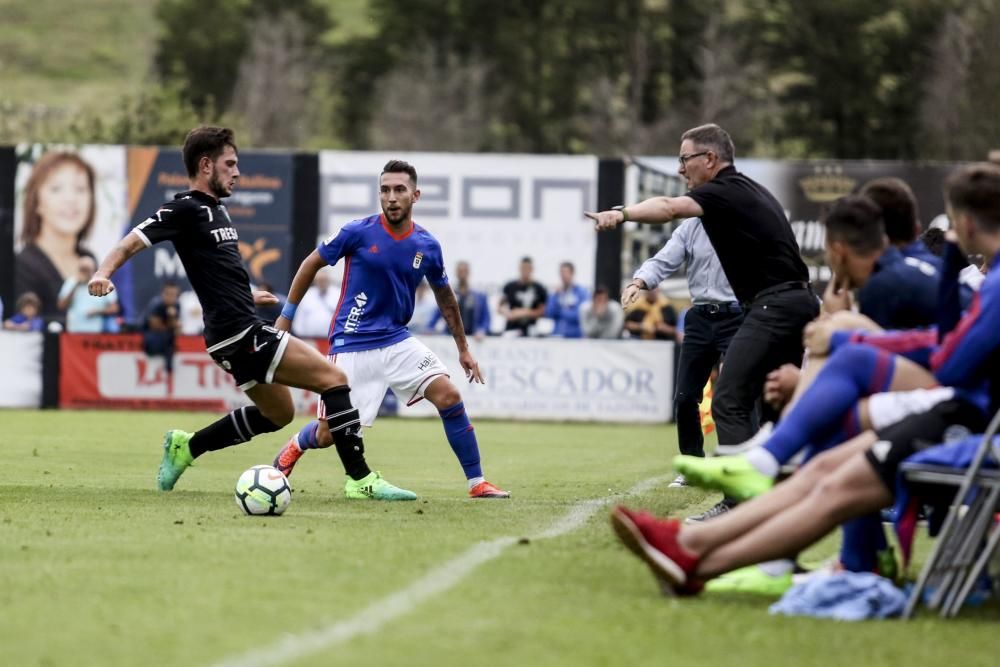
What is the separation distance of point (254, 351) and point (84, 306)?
1633 cm

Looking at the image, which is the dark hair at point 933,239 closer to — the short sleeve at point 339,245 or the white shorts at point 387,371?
the white shorts at point 387,371

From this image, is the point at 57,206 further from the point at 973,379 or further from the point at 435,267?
the point at 973,379

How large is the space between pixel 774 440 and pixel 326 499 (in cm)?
480

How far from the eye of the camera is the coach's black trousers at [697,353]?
489 inches

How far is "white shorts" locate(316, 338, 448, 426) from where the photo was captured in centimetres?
1126

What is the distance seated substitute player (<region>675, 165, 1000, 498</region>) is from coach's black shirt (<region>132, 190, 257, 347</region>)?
14.3 ft

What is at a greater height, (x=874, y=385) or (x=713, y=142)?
(x=713, y=142)

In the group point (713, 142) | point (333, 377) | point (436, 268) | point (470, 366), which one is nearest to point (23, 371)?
point (436, 268)

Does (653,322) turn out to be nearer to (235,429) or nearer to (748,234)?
(235,429)

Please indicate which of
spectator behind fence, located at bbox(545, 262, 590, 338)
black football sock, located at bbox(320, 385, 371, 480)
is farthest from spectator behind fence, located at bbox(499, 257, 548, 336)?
black football sock, located at bbox(320, 385, 371, 480)

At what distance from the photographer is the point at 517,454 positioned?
16500 millimetres

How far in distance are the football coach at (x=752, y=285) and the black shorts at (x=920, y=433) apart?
2.79m

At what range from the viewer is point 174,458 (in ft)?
36.5

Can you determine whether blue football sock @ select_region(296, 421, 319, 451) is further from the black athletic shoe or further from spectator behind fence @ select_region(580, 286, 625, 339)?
spectator behind fence @ select_region(580, 286, 625, 339)
